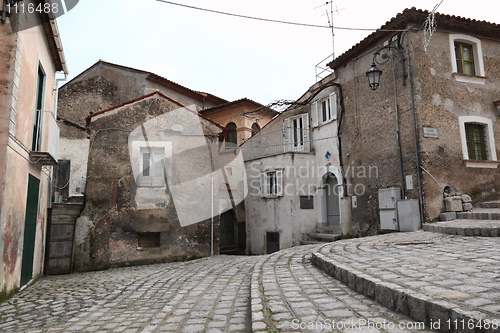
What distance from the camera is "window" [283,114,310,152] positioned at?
54.5ft

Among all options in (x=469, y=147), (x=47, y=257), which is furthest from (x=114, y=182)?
(x=469, y=147)

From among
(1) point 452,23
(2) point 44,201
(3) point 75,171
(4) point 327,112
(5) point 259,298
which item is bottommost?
(5) point 259,298

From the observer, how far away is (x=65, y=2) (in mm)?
7246

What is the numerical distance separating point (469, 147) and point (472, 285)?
9.66m

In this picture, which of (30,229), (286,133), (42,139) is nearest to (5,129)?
Result: (42,139)

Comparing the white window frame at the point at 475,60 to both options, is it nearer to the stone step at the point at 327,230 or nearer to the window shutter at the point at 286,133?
the stone step at the point at 327,230

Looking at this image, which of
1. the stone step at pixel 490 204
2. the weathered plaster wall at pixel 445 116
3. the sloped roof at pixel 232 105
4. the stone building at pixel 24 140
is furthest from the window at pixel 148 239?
the sloped roof at pixel 232 105

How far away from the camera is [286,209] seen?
51.7 feet

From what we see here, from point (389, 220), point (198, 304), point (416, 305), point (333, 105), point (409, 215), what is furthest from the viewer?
point (333, 105)

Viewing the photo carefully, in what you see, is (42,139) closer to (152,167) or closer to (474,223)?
(152,167)

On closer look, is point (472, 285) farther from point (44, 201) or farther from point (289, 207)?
point (289, 207)

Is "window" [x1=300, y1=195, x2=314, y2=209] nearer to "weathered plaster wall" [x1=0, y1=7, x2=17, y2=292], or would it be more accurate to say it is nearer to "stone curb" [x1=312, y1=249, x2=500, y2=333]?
"stone curb" [x1=312, y1=249, x2=500, y2=333]

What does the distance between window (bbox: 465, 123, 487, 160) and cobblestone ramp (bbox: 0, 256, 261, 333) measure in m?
8.96

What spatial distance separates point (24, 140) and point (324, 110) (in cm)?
1186
